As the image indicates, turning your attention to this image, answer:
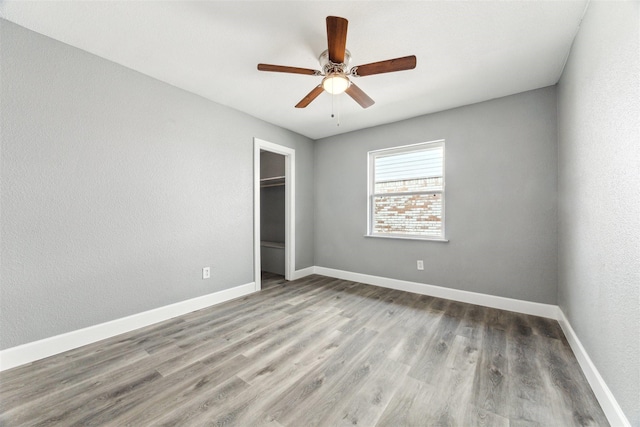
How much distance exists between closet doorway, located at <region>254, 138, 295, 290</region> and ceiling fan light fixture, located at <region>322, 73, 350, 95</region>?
180cm

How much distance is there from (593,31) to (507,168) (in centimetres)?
156

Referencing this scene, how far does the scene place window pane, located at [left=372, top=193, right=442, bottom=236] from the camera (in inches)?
138

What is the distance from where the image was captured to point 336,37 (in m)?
1.63

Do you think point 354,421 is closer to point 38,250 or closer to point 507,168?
point 38,250

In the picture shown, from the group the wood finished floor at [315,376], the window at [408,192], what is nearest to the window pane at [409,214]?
the window at [408,192]

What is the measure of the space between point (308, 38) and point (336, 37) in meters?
0.48

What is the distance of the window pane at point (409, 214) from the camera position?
3.49 metres

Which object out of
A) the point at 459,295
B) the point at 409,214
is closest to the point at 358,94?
the point at 409,214

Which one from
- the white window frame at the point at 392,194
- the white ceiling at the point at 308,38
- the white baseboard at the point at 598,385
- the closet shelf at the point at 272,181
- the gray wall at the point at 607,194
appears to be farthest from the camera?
the closet shelf at the point at 272,181

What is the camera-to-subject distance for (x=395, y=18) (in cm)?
179

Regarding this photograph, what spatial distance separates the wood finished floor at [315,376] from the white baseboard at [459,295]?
0.42 feet

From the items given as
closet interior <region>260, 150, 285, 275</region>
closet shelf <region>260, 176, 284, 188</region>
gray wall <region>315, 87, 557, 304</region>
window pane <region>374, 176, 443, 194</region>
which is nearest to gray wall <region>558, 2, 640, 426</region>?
gray wall <region>315, 87, 557, 304</region>

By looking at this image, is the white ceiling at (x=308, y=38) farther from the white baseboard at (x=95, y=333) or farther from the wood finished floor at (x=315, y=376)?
the wood finished floor at (x=315, y=376)

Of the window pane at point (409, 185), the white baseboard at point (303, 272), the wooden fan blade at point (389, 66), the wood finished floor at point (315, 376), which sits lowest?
the wood finished floor at point (315, 376)
